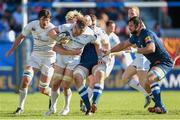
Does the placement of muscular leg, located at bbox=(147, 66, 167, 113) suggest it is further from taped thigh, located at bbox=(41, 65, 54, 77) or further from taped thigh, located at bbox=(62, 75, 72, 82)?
taped thigh, located at bbox=(41, 65, 54, 77)

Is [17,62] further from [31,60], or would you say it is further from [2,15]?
[31,60]

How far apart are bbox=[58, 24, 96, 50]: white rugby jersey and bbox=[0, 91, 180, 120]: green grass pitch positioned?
1588 mm

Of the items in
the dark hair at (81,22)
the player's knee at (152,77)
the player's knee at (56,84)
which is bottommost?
the player's knee at (56,84)

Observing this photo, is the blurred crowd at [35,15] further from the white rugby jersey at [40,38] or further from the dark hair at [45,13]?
the dark hair at [45,13]

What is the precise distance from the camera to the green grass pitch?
59.2 feet

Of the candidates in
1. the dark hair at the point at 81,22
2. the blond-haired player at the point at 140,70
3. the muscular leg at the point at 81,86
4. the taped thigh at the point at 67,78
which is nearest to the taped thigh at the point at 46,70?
the taped thigh at the point at 67,78

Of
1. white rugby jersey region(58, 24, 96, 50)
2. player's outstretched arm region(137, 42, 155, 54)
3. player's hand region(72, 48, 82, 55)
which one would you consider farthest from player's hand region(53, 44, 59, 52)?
player's outstretched arm region(137, 42, 155, 54)

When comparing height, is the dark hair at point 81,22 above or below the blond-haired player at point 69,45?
above

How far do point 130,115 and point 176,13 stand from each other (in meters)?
18.0

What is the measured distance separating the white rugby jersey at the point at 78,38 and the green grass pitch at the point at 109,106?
1588 millimetres

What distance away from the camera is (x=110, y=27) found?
867 inches

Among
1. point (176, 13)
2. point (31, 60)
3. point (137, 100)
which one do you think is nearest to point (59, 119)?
point (31, 60)

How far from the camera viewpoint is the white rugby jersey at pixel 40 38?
1988cm

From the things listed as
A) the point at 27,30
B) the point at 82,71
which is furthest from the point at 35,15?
the point at 82,71
